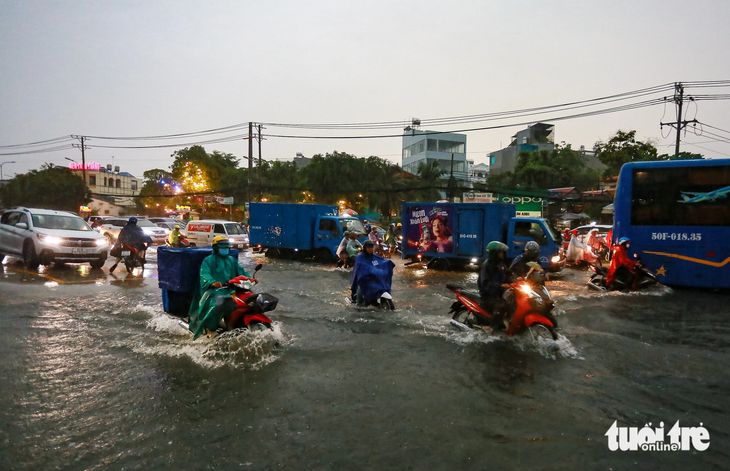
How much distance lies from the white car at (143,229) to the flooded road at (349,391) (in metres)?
16.6

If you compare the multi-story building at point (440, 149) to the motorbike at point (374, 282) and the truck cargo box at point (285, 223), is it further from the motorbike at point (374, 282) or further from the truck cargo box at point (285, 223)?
the motorbike at point (374, 282)

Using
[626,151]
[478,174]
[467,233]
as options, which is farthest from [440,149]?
[467,233]

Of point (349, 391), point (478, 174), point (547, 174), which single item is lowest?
point (349, 391)

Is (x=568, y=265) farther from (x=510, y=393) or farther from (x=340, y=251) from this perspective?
(x=510, y=393)

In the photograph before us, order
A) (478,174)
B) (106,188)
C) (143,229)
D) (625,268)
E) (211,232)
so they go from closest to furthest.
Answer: (625,268) → (211,232) → (143,229) → (478,174) → (106,188)

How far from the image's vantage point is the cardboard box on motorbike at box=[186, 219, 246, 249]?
22595 millimetres

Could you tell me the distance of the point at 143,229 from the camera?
2333 centimetres

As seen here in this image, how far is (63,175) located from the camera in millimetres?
49156

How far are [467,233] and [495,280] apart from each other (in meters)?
9.75

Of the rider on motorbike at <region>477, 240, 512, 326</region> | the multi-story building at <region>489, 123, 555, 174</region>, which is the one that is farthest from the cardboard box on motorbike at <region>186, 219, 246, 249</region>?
the multi-story building at <region>489, 123, 555, 174</region>

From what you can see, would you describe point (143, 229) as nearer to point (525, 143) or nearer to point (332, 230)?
point (332, 230)

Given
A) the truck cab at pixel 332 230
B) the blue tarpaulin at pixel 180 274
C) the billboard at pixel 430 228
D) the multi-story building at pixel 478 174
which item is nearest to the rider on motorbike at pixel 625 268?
the billboard at pixel 430 228

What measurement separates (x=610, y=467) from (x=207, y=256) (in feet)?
16.8

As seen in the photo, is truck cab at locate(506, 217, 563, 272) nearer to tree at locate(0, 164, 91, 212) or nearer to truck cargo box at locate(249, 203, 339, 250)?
truck cargo box at locate(249, 203, 339, 250)
